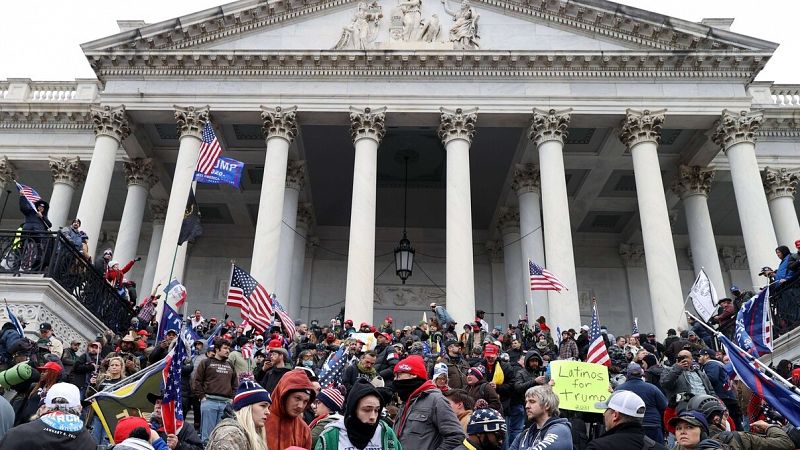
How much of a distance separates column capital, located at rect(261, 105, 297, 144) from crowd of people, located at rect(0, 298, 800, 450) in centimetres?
939

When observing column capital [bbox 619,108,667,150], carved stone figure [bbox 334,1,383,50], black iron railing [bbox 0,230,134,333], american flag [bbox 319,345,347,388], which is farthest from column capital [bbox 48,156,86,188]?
column capital [bbox 619,108,667,150]

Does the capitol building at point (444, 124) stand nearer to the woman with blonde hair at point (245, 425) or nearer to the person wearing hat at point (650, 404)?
the person wearing hat at point (650, 404)

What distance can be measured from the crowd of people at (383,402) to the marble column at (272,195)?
15.6ft

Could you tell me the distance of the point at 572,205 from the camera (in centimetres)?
3183

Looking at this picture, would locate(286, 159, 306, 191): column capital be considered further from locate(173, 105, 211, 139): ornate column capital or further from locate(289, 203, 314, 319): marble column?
locate(173, 105, 211, 139): ornate column capital

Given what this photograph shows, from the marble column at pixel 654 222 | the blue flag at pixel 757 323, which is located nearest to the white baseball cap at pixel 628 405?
the blue flag at pixel 757 323

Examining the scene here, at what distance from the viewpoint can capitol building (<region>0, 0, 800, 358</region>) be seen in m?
22.7

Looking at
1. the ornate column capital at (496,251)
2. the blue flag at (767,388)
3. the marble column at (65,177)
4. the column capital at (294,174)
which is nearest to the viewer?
the blue flag at (767,388)

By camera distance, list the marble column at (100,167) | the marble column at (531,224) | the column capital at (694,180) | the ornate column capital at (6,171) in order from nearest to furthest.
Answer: the marble column at (100,167), the marble column at (531,224), the column capital at (694,180), the ornate column capital at (6,171)

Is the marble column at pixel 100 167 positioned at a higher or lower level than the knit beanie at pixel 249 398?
higher

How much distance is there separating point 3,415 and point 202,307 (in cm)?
2784

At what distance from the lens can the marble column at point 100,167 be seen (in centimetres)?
2311

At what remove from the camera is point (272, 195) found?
2308 centimetres

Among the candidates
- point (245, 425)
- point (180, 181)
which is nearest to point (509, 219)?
point (180, 181)
